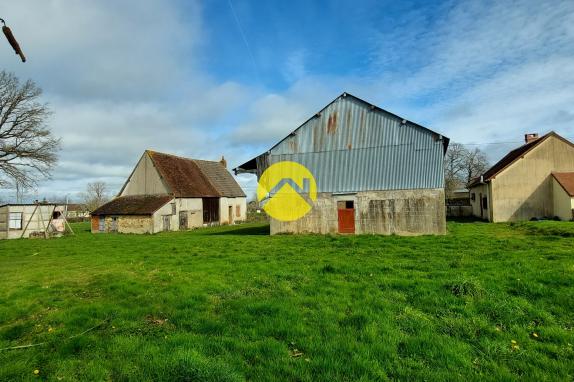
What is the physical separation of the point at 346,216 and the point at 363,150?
4206 millimetres

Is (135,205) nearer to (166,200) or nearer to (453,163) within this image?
(166,200)

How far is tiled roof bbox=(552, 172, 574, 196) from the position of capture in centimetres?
2447

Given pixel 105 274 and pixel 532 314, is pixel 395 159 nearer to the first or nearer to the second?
pixel 532 314

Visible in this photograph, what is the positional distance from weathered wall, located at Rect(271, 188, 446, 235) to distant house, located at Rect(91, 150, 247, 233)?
1578 cm

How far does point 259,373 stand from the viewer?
409 centimetres

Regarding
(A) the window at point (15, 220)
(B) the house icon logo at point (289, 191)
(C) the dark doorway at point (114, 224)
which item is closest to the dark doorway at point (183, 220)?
(C) the dark doorway at point (114, 224)

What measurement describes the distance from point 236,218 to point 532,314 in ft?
132

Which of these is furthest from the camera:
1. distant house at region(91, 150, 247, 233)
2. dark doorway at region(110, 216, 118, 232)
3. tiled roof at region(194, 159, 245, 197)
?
tiled roof at region(194, 159, 245, 197)

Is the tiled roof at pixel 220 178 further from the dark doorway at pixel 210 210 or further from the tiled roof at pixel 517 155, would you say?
the tiled roof at pixel 517 155

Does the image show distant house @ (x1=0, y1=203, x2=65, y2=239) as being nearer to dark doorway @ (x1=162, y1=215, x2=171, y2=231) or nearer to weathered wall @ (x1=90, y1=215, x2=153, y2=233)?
weathered wall @ (x1=90, y1=215, x2=153, y2=233)

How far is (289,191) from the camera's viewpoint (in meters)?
22.0

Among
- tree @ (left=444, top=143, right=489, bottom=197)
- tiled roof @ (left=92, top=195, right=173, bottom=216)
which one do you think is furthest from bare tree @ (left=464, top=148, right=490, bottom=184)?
tiled roof @ (left=92, top=195, right=173, bottom=216)

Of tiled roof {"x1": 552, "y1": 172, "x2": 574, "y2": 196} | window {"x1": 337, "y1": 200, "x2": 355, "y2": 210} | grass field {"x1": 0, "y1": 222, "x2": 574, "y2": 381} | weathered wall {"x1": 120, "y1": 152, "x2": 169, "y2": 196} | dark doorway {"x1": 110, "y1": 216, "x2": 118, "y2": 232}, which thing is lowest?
grass field {"x1": 0, "y1": 222, "x2": 574, "y2": 381}

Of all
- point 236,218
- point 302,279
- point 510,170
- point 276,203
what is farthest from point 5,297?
point 236,218
